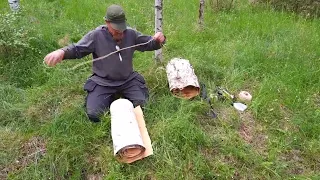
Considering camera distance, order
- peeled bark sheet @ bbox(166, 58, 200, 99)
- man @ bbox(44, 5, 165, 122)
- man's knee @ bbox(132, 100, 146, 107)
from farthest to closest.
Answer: peeled bark sheet @ bbox(166, 58, 200, 99)
man's knee @ bbox(132, 100, 146, 107)
man @ bbox(44, 5, 165, 122)

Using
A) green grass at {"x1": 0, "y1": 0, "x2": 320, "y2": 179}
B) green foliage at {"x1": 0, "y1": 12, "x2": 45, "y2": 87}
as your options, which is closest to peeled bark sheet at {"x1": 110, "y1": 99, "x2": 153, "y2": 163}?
green grass at {"x1": 0, "y1": 0, "x2": 320, "y2": 179}

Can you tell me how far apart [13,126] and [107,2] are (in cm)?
346

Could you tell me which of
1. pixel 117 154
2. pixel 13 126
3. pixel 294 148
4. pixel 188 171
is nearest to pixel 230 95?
pixel 294 148

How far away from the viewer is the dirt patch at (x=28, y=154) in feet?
10.2

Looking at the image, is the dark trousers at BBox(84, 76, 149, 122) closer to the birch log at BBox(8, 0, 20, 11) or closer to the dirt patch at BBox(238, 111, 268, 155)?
the dirt patch at BBox(238, 111, 268, 155)

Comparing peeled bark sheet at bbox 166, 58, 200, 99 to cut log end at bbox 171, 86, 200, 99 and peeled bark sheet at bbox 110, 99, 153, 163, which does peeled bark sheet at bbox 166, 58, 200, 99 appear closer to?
cut log end at bbox 171, 86, 200, 99

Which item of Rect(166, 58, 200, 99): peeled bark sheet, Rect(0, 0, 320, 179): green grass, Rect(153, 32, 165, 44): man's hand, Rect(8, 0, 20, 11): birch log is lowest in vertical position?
Rect(0, 0, 320, 179): green grass

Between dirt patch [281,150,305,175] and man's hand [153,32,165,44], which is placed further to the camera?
man's hand [153,32,165,44]

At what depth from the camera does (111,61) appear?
3.57 metres

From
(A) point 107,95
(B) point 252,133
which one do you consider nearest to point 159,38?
(A) point 107,95

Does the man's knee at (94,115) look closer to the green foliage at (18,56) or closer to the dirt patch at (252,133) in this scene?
the green foliage at (18,56)

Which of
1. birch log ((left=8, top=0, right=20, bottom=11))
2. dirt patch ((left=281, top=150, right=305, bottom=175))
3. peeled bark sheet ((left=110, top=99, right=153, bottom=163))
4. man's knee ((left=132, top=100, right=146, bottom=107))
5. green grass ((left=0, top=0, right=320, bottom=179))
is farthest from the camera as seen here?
birch log ((left=8, top=0, right=20, bottom=11))

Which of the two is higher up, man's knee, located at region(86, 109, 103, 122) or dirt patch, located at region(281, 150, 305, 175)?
man's knee, located at region(86, 109, 103, 122)

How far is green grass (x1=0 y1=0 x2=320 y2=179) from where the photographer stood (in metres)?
3.10
